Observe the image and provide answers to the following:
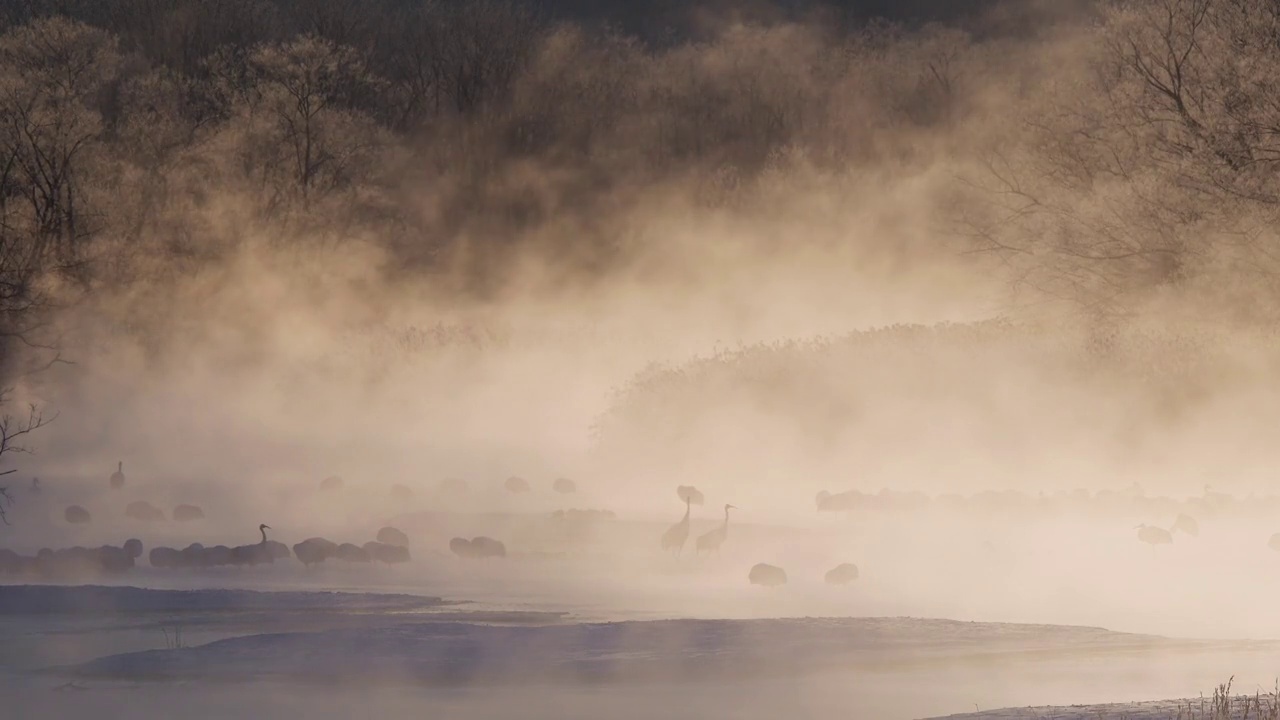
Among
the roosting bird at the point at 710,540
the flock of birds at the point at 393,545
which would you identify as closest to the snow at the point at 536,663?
the flock of birds at the point at 393,545

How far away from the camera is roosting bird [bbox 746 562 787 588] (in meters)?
15.5

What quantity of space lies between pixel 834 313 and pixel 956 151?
489 inches

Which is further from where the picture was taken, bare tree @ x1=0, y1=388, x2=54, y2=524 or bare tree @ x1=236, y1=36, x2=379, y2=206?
bare tree @ x1=236, y1=36, x2=379, y2=206

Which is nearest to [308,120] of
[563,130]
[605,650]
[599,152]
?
[599,152]

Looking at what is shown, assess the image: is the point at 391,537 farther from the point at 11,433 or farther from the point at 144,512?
the point at 11,433

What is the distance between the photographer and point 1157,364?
25969 millimetres

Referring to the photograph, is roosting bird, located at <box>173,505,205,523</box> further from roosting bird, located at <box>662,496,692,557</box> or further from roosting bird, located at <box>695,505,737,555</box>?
roosting bird, located at <box>695,505,737,555</box>

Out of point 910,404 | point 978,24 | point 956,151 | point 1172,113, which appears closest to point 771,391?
point 910,404

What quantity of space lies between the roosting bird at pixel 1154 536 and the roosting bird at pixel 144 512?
12117 mm

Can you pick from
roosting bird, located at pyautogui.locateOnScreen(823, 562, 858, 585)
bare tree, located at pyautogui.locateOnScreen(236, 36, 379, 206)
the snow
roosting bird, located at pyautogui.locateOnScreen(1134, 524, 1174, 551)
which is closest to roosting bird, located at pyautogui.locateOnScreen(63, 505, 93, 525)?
the snow

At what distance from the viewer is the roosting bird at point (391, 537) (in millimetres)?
16844

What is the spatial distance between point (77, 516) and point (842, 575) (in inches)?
373

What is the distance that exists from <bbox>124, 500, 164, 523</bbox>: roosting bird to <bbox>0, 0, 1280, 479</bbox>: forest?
1.87 m

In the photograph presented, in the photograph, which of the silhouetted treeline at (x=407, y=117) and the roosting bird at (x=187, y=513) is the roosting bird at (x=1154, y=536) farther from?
the silhouetted treeline at (x=407, y=117)
